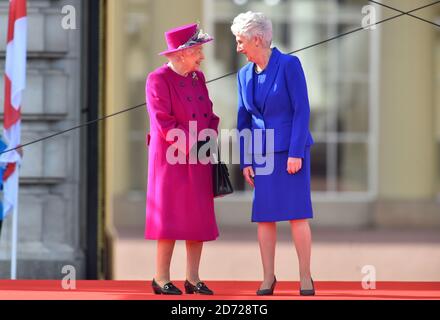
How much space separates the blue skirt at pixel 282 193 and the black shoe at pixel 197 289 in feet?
1.79

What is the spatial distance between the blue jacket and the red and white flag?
1833 millimetres

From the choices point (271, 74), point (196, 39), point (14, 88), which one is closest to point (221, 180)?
point (271, 74)

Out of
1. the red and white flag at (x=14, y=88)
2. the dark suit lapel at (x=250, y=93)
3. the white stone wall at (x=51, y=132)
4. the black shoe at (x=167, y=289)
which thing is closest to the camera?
the dark suit lapel at (x=250, y=93)

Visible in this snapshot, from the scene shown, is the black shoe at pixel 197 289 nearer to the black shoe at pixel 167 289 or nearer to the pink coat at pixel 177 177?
the black shoe at pixel 167 289

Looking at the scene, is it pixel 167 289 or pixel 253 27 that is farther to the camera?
pixel 167 289

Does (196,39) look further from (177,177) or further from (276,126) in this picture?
(177,177)

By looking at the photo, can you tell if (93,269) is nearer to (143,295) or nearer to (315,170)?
(143,295)

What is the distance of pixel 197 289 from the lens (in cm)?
689

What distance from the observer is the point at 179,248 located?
47.9ft

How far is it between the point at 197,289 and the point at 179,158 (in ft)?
2.58

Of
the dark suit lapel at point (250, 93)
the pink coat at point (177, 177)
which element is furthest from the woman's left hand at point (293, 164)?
the pink coat at point (177, 177)

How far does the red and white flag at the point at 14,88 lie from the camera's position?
7785 mm
